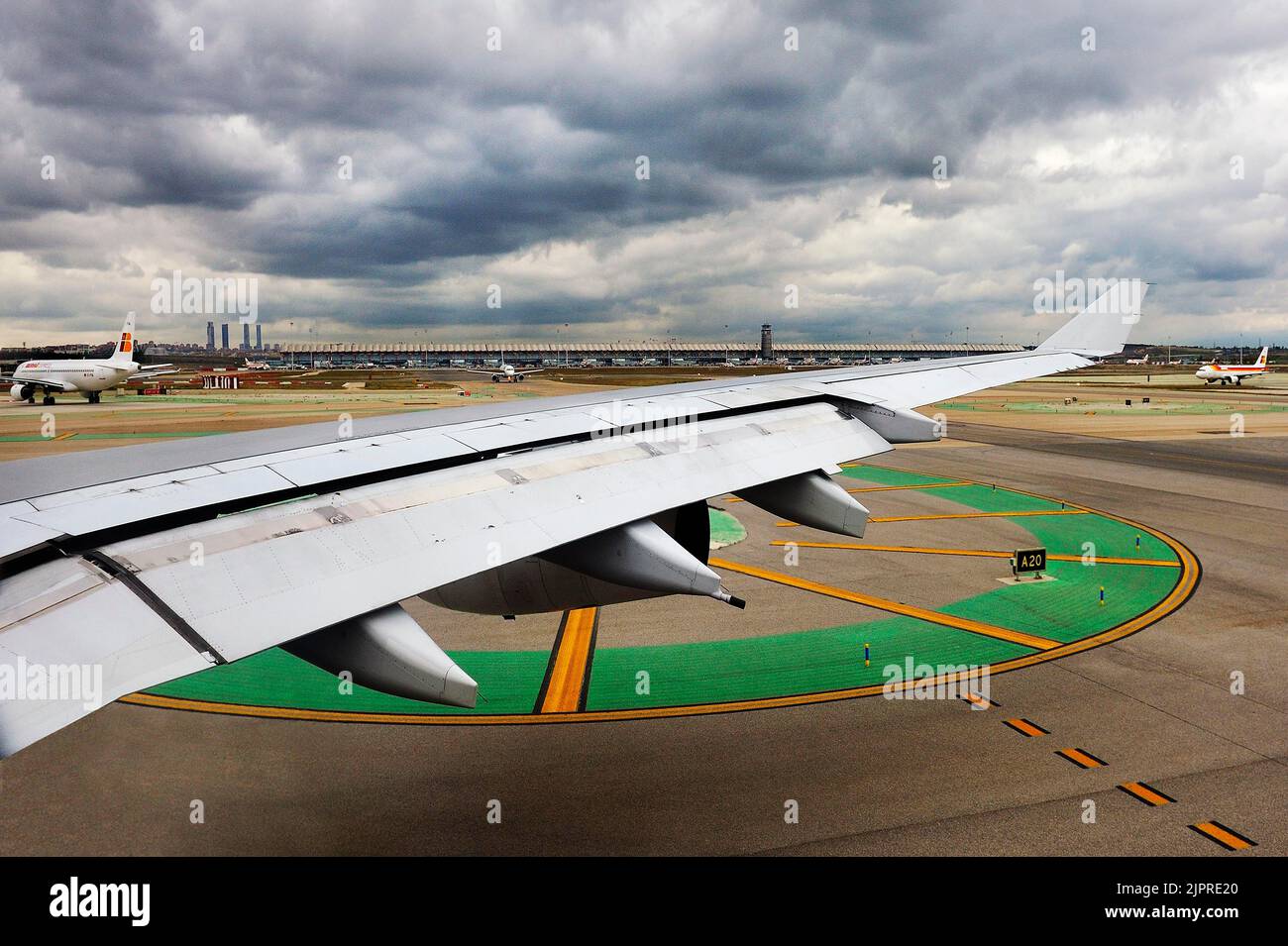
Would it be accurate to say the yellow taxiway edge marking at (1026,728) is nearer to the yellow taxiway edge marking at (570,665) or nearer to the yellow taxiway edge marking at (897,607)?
the yellow taxiway edge marking at (897,607)

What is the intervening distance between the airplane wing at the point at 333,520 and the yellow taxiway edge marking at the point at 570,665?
11.4 ft

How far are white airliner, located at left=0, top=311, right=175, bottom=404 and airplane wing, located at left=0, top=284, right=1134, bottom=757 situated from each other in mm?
70922

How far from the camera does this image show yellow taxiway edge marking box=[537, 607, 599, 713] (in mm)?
10859

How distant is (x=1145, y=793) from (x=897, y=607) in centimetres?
662

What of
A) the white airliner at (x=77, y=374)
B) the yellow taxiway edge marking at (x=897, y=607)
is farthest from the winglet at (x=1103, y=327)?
the white airliner at (x=77, y=374)

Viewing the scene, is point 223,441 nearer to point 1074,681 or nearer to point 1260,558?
point 1074,681

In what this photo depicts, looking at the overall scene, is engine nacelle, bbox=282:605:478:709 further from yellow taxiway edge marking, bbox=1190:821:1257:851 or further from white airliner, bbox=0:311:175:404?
white airliner, bbox=0:311:175:404

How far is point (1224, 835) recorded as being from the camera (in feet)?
24.8

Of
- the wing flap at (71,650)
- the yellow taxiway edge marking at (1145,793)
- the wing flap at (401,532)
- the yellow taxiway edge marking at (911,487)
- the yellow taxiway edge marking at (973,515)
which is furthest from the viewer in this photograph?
the yellow taxiway edge marking at (911,487)

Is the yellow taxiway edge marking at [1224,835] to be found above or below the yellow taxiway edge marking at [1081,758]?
below

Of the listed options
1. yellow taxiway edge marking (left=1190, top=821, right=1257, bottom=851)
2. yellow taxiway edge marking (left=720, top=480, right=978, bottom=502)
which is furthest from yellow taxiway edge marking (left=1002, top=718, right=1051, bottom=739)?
yellow taxiway edge marking (left=720, top=480, right=978, bottom=502)

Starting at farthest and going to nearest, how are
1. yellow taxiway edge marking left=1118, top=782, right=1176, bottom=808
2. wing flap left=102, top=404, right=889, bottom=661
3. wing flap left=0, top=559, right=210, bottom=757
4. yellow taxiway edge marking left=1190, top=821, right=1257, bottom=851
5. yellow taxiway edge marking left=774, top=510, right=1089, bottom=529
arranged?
1. yellow taxiway edge marking left=774, top=510, right=1089, bottom=529
2. yellow taxiway edge marking left=1118, top=782, right=1176, bottom=808
3. yellow taxiway edge marking left=1190, top=821, right=1257, bottom=851
4. wing flap left=102, top=404, right=889, bottom=661
5. wing flap left=0, top=559, right=210, bottom=757

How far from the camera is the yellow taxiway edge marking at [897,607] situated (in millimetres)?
13246

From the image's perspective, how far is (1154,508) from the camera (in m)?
24.0
